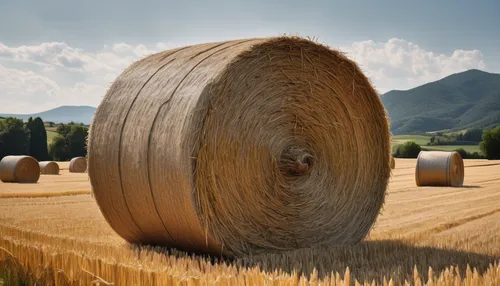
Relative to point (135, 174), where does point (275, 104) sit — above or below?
above

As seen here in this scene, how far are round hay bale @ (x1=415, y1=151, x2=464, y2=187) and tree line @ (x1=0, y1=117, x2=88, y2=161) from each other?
36.2 meters

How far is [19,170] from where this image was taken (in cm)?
1972

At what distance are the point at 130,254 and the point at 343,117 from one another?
118 inches

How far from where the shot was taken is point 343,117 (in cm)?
678

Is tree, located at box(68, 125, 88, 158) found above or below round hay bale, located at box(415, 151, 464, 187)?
above

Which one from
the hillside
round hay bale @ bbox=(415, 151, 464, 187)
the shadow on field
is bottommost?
the shadow on field

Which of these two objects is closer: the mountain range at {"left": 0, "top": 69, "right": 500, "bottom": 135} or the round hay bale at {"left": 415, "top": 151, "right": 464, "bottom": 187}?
the round hay bale at {"left": 415, "top": 151, "right": 464, "bottom": 187}

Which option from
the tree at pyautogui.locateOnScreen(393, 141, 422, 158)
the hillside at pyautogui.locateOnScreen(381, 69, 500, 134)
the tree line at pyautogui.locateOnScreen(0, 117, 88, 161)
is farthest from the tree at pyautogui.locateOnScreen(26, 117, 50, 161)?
the hillside at pyautogui.locateOnScreen(381, 69, 500, 134)

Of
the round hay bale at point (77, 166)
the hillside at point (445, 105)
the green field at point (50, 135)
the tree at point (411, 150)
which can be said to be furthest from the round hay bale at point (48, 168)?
the hillside at point (445, 105)

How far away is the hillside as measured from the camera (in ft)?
415

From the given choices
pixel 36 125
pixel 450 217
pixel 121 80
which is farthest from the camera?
pixel 36 125

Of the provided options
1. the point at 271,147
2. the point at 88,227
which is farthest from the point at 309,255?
the point at 88,227

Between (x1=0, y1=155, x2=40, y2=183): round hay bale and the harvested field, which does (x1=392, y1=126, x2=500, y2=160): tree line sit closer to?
(x1=0, y1=155, x2=40, y2=183): round hay bale

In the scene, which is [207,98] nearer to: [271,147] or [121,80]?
[271,147]
